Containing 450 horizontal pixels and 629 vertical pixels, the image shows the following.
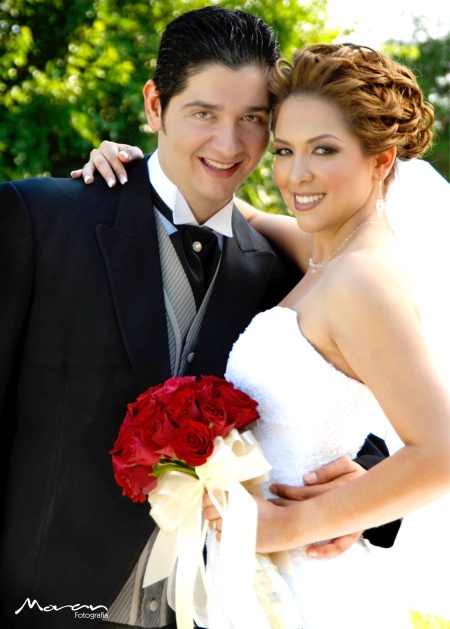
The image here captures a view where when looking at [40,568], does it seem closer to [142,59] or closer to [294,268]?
[294,268]

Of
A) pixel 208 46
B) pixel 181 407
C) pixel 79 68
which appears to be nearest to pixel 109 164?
pixel 208 46

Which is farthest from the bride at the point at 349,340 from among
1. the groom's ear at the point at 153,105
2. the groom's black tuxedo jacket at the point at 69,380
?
the groom's ear at the point at 153,105

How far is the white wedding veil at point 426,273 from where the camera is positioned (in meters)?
2.96

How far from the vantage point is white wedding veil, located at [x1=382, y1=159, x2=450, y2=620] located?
296 centimetres

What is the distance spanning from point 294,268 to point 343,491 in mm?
1229

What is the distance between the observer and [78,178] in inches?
127

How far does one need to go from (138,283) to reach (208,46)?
2.98 feet

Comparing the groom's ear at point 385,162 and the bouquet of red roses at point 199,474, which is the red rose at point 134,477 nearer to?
the bouquet of red roses at point 199,474

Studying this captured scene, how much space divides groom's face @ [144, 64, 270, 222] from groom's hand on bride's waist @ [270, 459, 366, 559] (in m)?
1.12

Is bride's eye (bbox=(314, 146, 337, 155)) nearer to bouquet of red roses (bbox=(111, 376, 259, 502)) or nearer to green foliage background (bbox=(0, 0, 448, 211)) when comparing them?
bouquet of red roses (bbox=(111, 376, 259, 502))

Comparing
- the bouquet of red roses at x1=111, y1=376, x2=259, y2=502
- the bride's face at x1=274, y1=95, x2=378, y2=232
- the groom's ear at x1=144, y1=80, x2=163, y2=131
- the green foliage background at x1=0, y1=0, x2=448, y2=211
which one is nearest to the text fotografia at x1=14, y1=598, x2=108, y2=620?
the bouquet of red roses at x1=111, y1=376, x2=259, y2=502

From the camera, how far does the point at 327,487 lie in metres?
2.73

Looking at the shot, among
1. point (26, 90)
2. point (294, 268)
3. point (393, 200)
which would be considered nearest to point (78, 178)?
point (294, 268)

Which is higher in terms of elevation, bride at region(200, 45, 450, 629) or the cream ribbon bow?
bride at region(200, 45, 450, 629)
